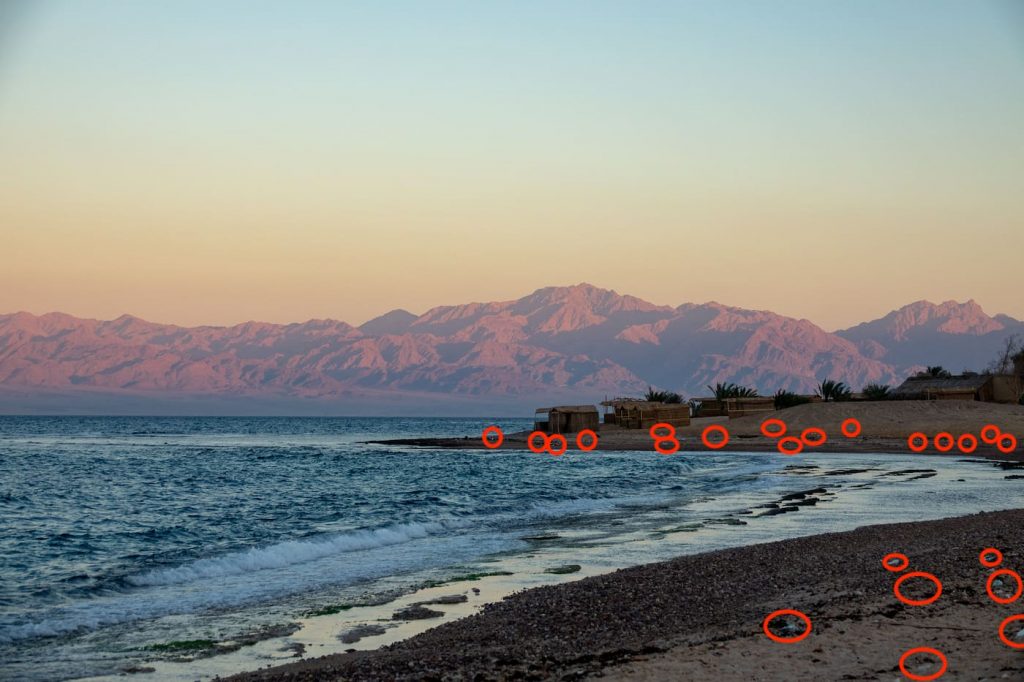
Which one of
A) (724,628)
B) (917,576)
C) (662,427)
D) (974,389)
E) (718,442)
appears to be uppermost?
(974,389)

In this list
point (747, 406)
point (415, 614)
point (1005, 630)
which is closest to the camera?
point (1005, 630)

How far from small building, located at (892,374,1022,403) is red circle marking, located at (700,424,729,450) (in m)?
15.7

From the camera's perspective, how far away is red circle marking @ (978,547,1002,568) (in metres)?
14.0

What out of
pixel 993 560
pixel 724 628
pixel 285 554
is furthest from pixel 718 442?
pixel 724 628

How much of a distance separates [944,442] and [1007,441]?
13.1ft

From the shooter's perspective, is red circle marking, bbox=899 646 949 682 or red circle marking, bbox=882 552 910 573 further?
red circle marking, bbox=882 552 910 573

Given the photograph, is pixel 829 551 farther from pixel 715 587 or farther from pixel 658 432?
pixel 658 432

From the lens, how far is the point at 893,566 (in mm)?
14836

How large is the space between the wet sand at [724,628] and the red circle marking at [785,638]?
84mm

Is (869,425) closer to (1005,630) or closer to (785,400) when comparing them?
(785,400)

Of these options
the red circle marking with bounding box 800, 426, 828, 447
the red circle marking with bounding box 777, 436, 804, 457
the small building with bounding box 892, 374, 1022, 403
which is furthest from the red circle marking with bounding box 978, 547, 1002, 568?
the small building with bounding box 892, 374, 1022, 403

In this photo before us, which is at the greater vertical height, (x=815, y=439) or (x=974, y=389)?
(x=974, y=389)

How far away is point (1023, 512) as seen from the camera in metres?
23.2

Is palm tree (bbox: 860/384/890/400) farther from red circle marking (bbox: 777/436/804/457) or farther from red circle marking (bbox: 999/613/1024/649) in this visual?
red circle marking (bbox: 999/613/1024/649)
